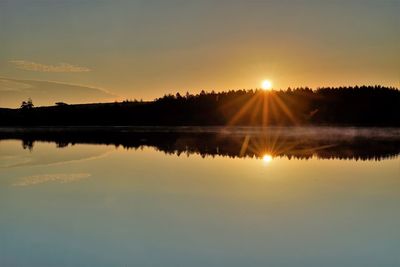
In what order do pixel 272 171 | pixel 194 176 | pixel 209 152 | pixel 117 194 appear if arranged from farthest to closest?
pixel 209 152 < pixel 272 171 < pixel 194 176 < pixel 117 194

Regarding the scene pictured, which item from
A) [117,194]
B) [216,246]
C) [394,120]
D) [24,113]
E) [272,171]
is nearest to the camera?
[216,246]

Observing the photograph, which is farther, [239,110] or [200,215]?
[239,110]

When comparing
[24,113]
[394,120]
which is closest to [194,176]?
[394,120]

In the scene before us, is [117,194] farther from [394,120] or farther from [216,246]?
[394,120]

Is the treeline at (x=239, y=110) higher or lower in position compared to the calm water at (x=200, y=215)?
higher

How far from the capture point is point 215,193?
48.3ft

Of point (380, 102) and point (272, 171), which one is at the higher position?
point (380, 102)

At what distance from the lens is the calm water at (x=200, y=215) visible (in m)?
8.94

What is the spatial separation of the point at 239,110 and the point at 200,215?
11322 cm

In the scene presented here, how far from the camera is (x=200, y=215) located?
38.4 ft

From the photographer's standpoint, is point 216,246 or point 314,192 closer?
point 216,246

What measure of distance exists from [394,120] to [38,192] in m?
98.3

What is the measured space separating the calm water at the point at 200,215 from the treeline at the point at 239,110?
89.9 meters

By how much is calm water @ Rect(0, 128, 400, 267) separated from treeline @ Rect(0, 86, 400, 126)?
89.9 metres
